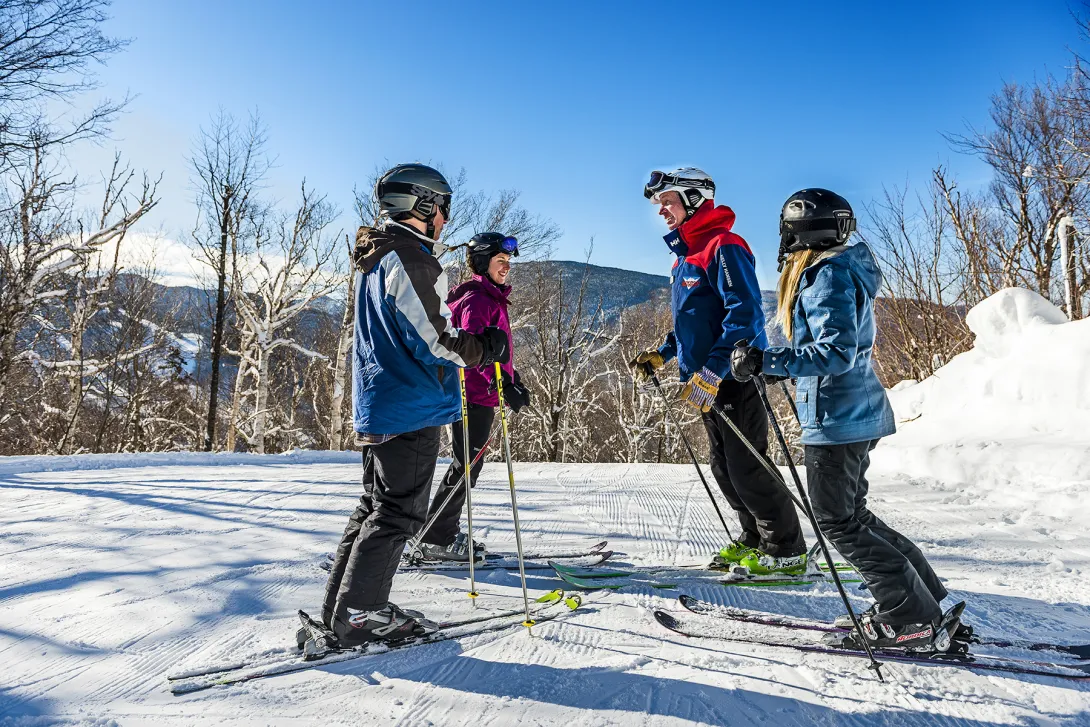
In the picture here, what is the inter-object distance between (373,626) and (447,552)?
4.46ft

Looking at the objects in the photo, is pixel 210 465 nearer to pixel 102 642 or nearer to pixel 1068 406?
pixel 102 642

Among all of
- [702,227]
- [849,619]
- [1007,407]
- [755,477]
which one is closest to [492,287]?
[702,227]

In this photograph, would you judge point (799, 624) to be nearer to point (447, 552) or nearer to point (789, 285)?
point (789, 285)

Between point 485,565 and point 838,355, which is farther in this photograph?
point 485,565

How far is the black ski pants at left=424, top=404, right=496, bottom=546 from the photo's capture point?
145 inches

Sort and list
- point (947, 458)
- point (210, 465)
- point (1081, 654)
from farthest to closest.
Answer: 1. point (210, 465)
2. point (947, 458)
3. point (1081, 654)

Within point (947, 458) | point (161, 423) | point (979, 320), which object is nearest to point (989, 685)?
point (947, 458)

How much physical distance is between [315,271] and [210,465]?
1321 cm

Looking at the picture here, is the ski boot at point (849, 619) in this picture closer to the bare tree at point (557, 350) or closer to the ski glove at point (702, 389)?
the ski glove at point (702, 389)

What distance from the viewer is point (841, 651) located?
2301 mm

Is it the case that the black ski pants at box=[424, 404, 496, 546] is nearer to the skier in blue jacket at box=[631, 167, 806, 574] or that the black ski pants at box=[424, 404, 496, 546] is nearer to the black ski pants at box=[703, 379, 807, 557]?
the skier in blue jacket at box=[631, 167, 806, 574]

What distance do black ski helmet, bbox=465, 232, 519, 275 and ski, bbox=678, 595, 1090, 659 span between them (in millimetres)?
2343

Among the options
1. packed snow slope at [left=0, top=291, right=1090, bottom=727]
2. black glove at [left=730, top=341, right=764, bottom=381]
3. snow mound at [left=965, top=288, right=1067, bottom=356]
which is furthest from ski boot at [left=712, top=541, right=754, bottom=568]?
snow mound at [left=965, top=288, right=1067, bottom=356]

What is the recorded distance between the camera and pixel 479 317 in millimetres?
3770
